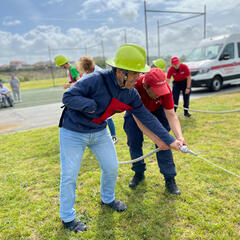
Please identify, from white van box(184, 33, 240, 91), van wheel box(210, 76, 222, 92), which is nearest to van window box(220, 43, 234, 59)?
white van box(184, 33, 240, 91)

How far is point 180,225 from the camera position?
8.15ft

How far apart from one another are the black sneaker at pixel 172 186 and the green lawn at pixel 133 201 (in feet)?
0.26

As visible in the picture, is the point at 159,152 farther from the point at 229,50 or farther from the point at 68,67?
the point at 229,50

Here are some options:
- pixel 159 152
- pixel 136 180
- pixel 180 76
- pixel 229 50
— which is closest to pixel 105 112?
pixel 159 152

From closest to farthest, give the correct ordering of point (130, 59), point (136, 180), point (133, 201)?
point (130, 59) < point (133, 201) < point (136, 180)

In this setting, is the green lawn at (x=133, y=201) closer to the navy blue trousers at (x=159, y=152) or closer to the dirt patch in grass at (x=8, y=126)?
the navy blue trousers at (x=159, y=152)

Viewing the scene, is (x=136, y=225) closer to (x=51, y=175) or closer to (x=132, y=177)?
(x=132, y=177)

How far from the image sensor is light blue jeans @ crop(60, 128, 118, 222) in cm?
221

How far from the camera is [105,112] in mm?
2170

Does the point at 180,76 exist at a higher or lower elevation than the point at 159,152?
higher

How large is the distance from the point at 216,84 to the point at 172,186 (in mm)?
10096

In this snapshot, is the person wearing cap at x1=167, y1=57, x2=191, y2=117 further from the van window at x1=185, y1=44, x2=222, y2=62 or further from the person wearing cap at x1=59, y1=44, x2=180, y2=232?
the van window at x1=185, y1=44, x2=222, y2=62

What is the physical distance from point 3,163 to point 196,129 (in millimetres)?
4364

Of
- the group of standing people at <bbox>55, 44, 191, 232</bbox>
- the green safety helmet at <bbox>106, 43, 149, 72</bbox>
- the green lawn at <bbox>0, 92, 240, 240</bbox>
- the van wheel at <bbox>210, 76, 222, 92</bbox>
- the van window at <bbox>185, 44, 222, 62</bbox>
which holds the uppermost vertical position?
the van window at <bbox>185, 44, 222, 62</bbox>
